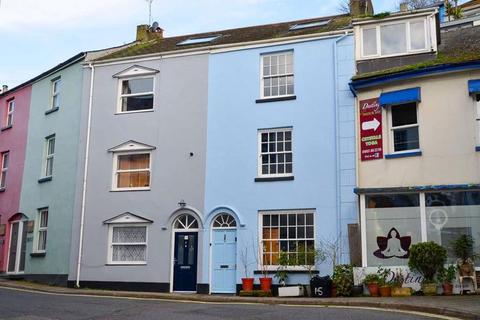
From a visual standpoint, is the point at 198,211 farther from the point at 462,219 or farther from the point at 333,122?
the point at 462,219

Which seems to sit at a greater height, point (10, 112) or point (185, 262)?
point (10, 112)

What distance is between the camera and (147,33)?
1107 inches

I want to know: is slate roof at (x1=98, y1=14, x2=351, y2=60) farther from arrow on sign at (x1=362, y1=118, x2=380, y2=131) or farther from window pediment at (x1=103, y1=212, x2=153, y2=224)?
window pediment at (x1=103, y1=212, x2=153, y2=224)

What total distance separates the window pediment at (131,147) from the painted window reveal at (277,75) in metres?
4.91

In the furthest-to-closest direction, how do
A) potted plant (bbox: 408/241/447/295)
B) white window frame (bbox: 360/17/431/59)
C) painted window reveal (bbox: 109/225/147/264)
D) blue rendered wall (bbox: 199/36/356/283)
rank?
painted window reveal (bbox: 109/225/147/264), white window frame (bbox: 360/17/431/59), blue rendered wall (bbox: 199/36/356/283), potted plant (bbox: 408/241/447/295)

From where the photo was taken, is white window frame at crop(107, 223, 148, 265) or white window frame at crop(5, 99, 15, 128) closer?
white window frame at crop(107, 223, 148, 265)

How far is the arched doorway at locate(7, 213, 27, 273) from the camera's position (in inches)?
1000

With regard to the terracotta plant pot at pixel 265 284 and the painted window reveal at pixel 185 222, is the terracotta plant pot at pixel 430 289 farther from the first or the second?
the painted window reveal at pixel 185 222

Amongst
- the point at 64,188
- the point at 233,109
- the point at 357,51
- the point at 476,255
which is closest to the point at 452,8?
the point at 357,51

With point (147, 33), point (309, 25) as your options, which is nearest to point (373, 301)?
point (309, 25)

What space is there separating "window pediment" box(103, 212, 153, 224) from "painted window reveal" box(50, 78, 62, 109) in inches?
258

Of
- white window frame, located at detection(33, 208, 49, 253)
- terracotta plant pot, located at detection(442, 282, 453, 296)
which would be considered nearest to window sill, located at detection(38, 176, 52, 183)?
white window frame, located at detection(33, 208, 49, 253)

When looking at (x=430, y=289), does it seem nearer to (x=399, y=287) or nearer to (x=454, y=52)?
(x=399, y=287)

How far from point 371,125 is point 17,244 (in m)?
16.4
